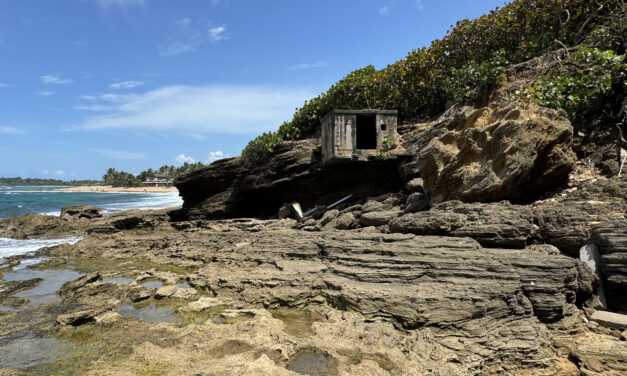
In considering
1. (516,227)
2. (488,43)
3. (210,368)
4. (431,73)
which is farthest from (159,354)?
(488,43)

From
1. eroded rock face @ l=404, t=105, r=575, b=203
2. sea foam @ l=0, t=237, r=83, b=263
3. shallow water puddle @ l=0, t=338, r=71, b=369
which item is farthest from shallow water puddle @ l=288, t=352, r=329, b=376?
sea foam @ l=0, t=237, r=83, b=263

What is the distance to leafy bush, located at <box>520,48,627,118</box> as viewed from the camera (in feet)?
30.7

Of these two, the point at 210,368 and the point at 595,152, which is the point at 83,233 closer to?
the point at 210,368

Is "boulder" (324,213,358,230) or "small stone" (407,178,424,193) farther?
"small stone" (407,178,424,193)

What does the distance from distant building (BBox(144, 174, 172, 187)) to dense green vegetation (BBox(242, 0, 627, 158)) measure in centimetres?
10059

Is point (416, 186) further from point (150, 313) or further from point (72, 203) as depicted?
point (72, 203)

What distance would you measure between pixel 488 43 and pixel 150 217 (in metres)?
20.0

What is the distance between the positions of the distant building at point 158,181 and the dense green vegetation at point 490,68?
3960 inches

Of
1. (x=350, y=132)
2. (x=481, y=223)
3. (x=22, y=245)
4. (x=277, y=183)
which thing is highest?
(x=350, y=132)

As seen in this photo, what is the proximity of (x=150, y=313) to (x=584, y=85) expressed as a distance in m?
12.3

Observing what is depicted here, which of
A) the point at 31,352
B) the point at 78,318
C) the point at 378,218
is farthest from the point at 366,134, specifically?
the point at 31,352

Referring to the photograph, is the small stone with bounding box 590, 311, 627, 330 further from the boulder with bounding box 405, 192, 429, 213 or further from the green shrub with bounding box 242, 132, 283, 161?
the green shrub with bounding box 242, 132, 283, 161

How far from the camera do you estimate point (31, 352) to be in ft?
17.2

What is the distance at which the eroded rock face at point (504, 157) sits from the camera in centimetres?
→ 824
